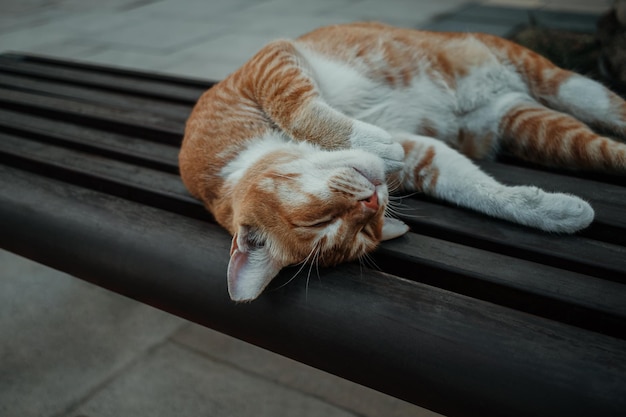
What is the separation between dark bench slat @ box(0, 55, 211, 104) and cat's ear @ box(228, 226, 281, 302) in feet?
5.20

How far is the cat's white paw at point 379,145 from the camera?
76.9 inches

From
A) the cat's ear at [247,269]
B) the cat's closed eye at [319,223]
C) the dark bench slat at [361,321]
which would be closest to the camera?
the dark bench slat at [361,321]

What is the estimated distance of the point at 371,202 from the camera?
5.63 ft

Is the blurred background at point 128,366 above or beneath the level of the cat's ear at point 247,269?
beneath

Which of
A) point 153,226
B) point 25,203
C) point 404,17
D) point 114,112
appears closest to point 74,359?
point 25,203

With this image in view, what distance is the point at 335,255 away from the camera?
5.59ft

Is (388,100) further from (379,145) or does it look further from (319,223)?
(319,223)

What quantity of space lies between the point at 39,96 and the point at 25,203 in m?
1.18

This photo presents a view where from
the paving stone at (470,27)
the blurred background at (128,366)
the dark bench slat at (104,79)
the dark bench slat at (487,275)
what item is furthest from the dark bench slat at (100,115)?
the paving stone at (470,27)

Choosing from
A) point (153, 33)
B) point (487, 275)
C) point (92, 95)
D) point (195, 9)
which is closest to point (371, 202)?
point (487, 275)

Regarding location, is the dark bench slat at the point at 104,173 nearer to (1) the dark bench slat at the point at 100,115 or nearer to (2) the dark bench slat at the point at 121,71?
(1) the dark bench slat at the point at 100,115

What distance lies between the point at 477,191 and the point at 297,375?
3.16 feet

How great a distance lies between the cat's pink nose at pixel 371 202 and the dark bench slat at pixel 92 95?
53.2 inches

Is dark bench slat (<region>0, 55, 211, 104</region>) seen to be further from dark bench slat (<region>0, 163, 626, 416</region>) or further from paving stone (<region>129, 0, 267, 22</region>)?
paving stone (<region>129, 0, 267, 22</region>)
